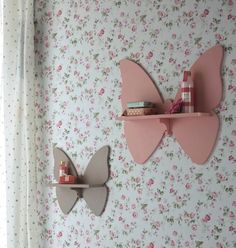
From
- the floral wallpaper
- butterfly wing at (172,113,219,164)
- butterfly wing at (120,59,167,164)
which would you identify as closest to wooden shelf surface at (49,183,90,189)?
the floral wallpaper

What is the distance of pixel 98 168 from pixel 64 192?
0.33m

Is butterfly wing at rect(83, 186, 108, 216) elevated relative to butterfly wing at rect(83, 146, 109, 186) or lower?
lower

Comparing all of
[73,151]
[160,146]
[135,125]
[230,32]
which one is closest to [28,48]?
[73,151]

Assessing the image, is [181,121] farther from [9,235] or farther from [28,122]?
[9,235]

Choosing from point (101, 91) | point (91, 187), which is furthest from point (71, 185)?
point (101, 91)

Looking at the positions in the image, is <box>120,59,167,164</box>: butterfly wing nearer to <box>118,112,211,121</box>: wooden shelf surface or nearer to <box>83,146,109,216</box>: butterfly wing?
<box>118,112,211,121</box>: wooden shelf surface

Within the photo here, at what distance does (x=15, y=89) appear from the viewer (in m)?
3.37

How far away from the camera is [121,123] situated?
9.96 ft

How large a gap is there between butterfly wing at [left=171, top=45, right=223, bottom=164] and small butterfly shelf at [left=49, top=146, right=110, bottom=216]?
23.3 inches

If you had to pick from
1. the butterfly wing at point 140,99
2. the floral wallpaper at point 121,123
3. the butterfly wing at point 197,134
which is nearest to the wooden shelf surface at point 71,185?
the floral wallpaper at point 121,123

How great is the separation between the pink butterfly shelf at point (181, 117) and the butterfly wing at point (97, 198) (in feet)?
1.06

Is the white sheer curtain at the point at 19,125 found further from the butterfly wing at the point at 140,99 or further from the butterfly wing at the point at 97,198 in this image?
the butterfly wing at the point at 140,99

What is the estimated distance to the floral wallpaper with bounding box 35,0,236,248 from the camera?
264 centimetres

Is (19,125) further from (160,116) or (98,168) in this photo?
(160,116)
